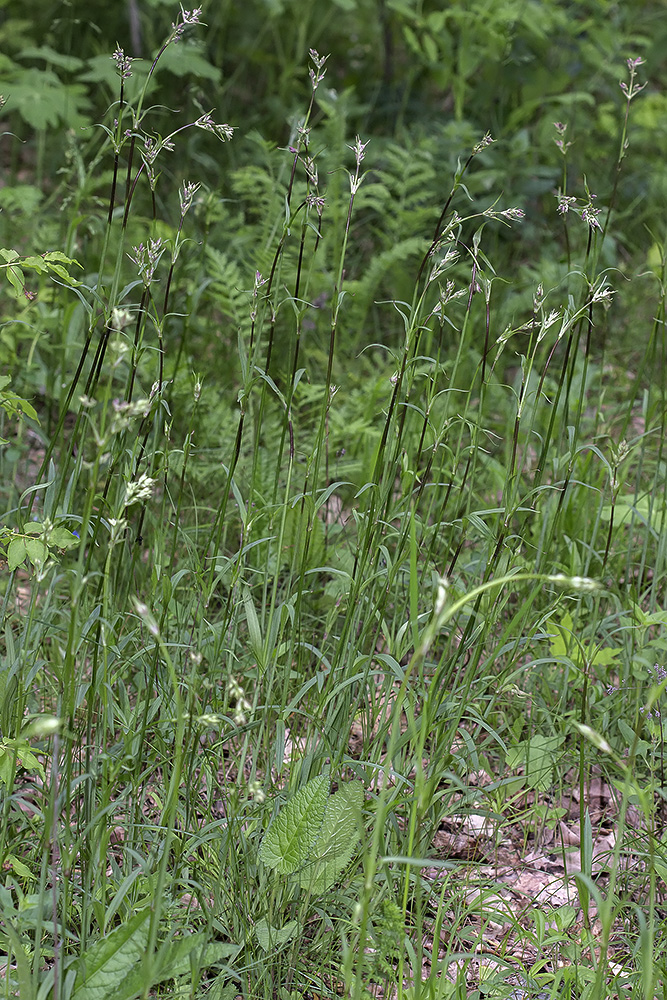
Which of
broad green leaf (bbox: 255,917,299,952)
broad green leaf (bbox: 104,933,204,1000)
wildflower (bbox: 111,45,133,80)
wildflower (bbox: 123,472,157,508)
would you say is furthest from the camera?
wildflower (bbox: 111,45,133,80)

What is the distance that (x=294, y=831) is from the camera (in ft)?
4.58

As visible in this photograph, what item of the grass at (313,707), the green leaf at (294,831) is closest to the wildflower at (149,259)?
the grass at (313,707)

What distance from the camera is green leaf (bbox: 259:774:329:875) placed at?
4.54ft

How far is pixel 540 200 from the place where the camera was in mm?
4602

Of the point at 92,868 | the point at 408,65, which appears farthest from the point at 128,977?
the point at 408,65

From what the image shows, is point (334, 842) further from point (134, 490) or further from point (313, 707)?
point (134, 490)

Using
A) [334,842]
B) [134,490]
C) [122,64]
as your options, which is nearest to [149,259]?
[122,64]

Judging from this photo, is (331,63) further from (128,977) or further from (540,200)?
(128,977)

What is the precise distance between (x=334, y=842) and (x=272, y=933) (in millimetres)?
169

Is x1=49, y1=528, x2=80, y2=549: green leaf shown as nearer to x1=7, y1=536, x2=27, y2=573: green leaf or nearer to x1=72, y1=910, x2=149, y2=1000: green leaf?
x1=7, y1=536, x2=27, y2=573: green leaf

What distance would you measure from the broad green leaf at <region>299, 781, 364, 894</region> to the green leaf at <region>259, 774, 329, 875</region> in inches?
1.6

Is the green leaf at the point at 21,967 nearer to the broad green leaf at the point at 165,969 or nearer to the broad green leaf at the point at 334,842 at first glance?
the broad green leaf at the point at 165,969

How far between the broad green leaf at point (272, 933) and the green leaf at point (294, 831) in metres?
0.09

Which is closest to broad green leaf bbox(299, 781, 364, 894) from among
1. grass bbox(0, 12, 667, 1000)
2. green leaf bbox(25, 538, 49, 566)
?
grass bbox(0, 12, 667, 1000)
